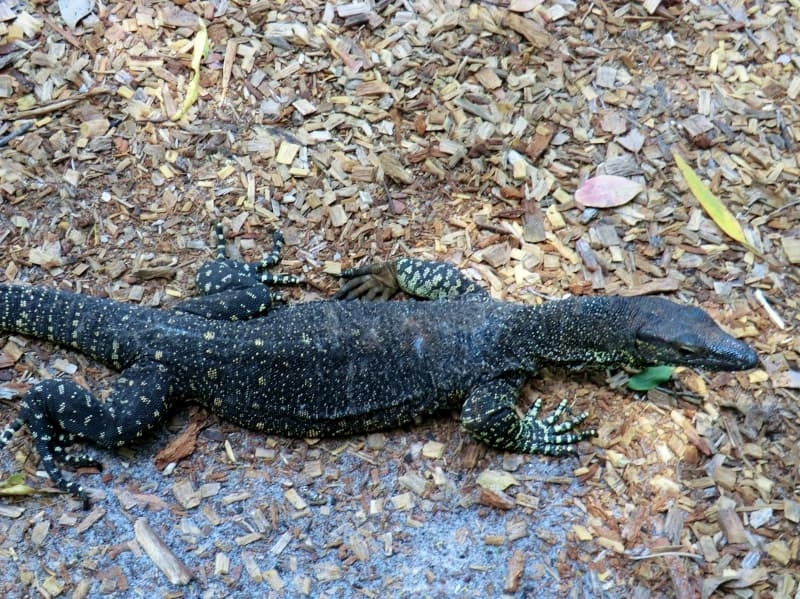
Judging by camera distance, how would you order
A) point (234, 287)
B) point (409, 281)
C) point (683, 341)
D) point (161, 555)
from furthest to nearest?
point (409, 281) < point (234, 287) < point (683, 341) < point (161, 555)

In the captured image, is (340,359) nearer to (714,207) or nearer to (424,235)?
(424,235)

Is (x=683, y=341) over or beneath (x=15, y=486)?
over

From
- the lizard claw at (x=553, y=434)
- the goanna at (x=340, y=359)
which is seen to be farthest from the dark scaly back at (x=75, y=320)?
the lizard claw at (x=553, y=434)

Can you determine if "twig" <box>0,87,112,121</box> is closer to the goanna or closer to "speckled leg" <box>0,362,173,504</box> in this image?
the goanna

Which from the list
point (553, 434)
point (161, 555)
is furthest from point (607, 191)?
point (161, 555)

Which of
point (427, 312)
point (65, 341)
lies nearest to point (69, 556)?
point (65, 341)

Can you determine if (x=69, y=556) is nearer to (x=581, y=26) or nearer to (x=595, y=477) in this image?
(x=595, y=477)

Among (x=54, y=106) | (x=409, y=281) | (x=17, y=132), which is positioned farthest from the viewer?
(x=54, y=106)

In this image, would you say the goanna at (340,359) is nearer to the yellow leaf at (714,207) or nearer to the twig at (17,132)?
the yellow leaf at (714,207)
